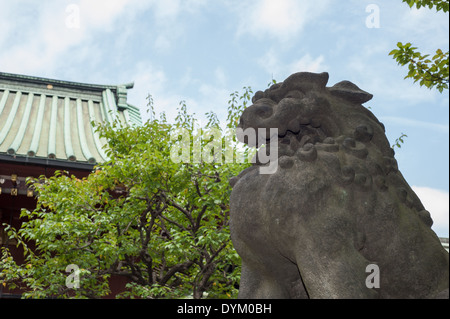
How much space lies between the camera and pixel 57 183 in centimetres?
648

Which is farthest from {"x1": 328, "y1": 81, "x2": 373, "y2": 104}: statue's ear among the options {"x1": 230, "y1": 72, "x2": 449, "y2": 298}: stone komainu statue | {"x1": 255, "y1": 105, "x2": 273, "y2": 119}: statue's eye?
{"x1": 255, "y1": 105, "x2": 273, "y2": 119}: statue's eye

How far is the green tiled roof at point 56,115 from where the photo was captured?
900cm

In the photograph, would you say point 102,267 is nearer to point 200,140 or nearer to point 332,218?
point 200,140

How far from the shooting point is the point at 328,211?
2.07 metres

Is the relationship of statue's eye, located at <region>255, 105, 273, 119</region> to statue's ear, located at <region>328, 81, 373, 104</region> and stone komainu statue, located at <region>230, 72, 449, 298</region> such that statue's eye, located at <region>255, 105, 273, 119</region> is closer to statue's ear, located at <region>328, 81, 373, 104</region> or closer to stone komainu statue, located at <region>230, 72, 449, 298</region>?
stone komainu statue, located at <region>230, 72, 449, 298</region>

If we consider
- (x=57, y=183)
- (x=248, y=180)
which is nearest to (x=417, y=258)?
(x=248, y=180)

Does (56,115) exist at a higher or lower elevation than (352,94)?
higher

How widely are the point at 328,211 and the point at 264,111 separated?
2.11 feet

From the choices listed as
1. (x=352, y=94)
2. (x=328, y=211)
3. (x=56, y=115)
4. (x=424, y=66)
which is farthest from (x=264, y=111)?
(x=56, y=115)

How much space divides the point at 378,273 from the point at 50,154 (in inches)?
289

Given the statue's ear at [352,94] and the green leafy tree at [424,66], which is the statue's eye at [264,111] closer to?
the statue's ear at [352,94]

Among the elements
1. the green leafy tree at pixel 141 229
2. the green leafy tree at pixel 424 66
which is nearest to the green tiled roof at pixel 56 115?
the green leafy tree at pixel 141 229

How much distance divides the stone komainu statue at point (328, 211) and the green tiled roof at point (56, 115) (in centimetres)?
584

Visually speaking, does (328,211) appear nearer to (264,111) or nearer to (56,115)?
(264,111)
